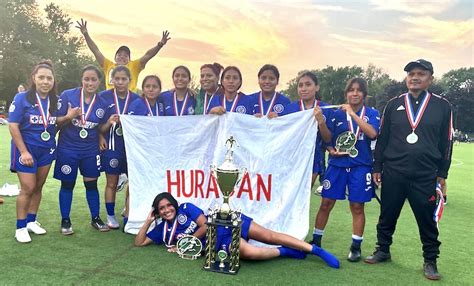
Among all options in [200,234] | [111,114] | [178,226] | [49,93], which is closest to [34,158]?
[49,93]

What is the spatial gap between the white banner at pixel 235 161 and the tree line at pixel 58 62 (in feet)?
82.8

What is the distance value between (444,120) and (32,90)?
4009 mm

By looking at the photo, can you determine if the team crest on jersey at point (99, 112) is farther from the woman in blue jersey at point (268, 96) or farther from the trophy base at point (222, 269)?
the trophy base at point (222, 269)

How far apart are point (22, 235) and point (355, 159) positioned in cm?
342

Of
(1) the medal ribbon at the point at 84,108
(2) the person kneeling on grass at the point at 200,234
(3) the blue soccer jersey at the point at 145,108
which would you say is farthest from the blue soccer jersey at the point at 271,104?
(1) the medal ribbon at the point at 84,108

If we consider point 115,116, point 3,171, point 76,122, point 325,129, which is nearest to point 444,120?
point 325,129

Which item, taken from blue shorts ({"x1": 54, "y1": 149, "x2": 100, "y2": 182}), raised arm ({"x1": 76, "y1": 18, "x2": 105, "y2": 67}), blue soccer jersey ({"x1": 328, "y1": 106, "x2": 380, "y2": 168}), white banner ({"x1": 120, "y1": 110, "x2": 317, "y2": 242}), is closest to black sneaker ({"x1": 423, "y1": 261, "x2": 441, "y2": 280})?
blue soccer jersey ({"x1": 328, "y1": 106, "x2": 380, "y2": 168})

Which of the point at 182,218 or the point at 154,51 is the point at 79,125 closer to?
the point at 182,218

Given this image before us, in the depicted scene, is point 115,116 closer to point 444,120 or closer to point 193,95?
point 193,95

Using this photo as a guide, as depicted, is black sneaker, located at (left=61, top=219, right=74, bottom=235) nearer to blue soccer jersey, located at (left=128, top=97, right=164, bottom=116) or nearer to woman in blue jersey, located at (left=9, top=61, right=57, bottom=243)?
woman in blue jersey, located at (left=9, top=61, right=57, bottom=243)

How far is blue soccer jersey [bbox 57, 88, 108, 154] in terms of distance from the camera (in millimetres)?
4422

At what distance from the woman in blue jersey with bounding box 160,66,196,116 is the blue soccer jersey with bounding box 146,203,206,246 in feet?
4.25

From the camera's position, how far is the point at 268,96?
15.2 ft

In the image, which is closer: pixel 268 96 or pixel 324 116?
pixel 324 116
